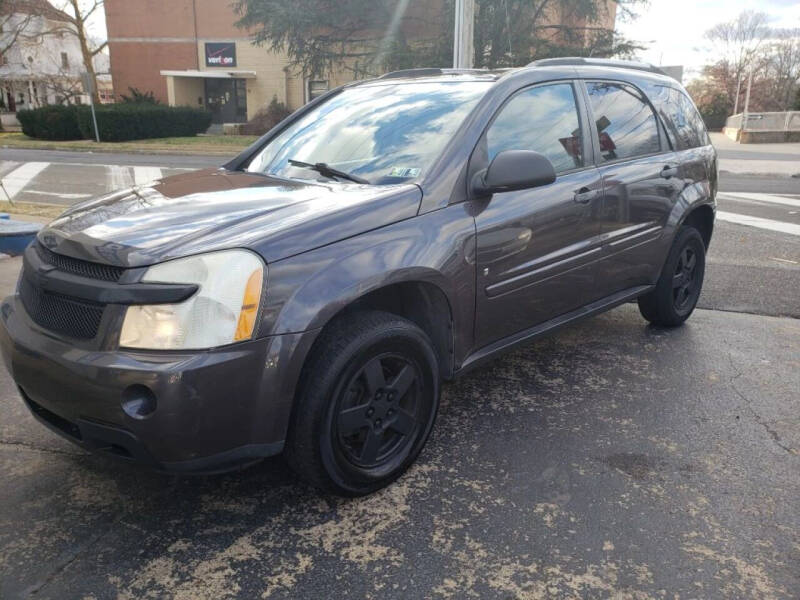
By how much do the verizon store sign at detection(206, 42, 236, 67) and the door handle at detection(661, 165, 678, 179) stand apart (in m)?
37.3

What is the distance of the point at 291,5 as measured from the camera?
25.6 metres

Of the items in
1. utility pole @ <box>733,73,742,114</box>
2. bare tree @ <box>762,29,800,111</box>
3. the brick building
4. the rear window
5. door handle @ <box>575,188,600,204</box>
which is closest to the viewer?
door handle @ <box>575,188,600,204</box>

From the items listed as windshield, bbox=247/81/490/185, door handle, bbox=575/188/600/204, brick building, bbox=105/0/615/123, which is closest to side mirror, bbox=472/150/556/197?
windshield, bbox=247/81/490/185

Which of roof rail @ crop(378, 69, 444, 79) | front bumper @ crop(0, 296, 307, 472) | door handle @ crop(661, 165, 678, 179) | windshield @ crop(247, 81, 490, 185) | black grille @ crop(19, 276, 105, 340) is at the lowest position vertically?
front bumper @ crop(0, 296, 307, 472)

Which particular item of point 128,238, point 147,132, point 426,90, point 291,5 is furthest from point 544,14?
point 128,238

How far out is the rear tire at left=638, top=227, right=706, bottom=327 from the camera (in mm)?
4719

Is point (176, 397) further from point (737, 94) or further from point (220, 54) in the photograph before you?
point (737, 94)

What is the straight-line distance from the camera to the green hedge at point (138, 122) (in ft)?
94.9

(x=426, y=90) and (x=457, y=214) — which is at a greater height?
(x=426, y=90)

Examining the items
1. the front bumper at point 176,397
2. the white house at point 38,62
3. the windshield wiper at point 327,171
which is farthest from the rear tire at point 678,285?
the white house at point 38,62

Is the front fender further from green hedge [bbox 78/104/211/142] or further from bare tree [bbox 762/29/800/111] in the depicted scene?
bare tree [bbox 762/29/800/111]

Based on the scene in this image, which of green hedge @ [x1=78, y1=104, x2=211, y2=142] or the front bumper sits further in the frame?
green hedge @ [x1=78, y1=104, x2=211, y2=142]

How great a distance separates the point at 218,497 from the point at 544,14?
26172 mm

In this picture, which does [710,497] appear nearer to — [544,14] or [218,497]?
[218,497]
